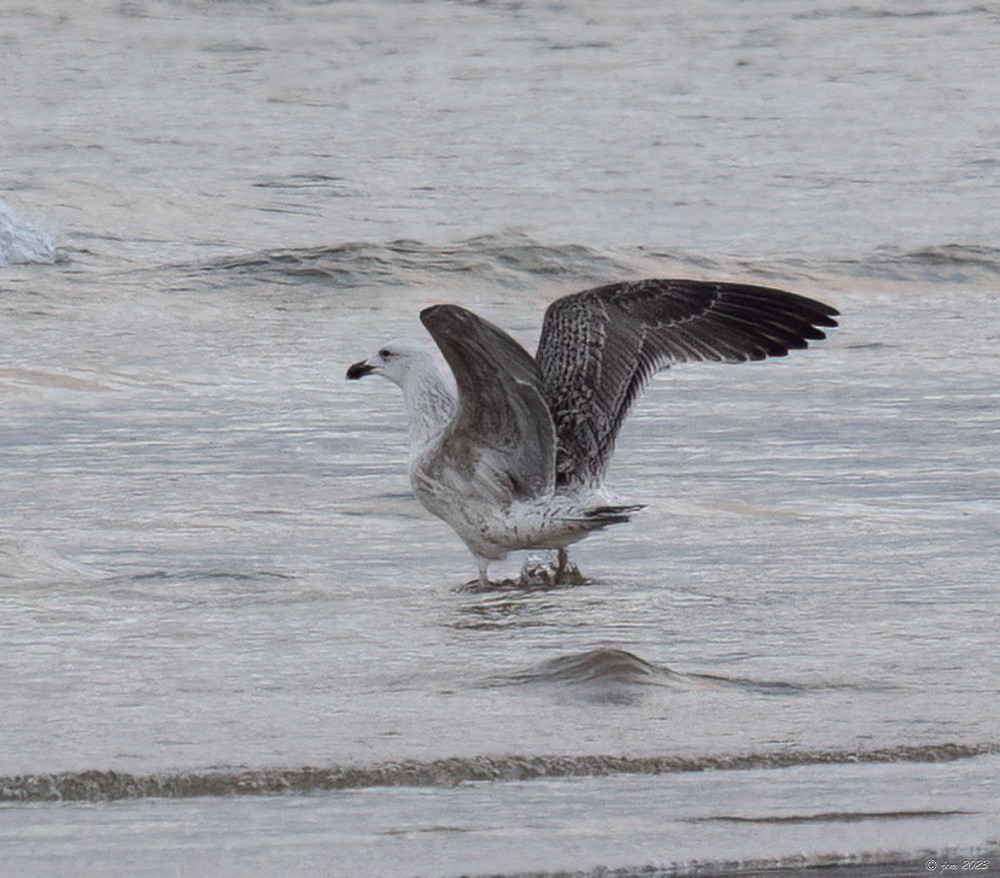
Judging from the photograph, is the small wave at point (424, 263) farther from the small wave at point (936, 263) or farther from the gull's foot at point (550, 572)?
the gull's foot at point (550, 572)

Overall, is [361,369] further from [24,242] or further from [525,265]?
[24,242]

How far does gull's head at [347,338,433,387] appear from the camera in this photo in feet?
25.3

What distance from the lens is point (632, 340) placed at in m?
7.24

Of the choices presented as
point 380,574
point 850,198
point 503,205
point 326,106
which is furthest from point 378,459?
point 326,106

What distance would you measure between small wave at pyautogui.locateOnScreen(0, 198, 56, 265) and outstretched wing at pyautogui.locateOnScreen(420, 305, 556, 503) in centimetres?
932

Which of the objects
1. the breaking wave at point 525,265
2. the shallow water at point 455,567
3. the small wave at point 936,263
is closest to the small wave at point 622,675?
the shallow water at point 455,567

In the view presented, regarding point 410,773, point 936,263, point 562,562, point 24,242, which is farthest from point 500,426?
point 24,242

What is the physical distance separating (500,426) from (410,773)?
2.37 m

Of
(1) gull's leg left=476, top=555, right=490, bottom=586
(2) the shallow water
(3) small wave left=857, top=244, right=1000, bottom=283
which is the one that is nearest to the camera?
(2) the shallow water

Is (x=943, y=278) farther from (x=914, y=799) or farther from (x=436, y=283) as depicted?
(x=914, y=799)

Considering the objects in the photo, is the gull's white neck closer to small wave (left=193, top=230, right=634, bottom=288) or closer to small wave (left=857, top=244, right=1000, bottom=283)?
small wave (left=193, top=230, right=634, bottom=288)

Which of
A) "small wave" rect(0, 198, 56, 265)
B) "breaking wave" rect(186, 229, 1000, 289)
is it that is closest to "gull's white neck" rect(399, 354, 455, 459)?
"breaking wave" rect(186, 229, 1000, 289)

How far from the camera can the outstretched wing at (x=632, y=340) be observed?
283 inches

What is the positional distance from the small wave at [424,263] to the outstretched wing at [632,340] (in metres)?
7.88
